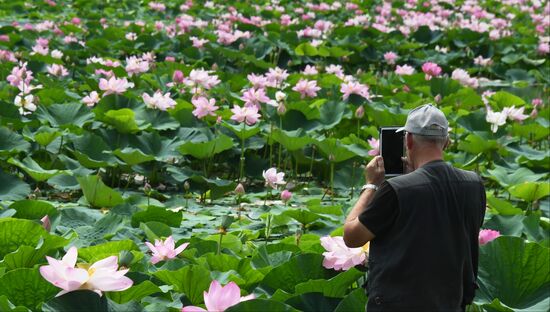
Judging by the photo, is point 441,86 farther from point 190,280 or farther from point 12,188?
point 190,280

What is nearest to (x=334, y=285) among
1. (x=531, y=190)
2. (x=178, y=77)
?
(x=531, y=190)

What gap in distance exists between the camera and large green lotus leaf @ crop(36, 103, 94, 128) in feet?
14.4

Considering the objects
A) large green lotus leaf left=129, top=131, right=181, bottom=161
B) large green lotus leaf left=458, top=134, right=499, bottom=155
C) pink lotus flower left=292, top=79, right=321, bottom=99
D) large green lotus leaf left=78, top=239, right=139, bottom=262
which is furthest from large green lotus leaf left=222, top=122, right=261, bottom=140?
large green lotus leaf left=78, top=239, right=139, bottom=262

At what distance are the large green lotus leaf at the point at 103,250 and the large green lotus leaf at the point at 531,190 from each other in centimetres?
170

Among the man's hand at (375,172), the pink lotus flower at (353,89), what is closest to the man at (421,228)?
the man's hand at (375,172)

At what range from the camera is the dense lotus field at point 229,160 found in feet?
7.39

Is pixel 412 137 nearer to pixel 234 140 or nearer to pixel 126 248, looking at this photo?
pixel 126 248

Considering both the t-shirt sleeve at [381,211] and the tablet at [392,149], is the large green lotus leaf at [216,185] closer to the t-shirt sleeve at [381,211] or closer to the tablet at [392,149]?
the tablet at [392,149]

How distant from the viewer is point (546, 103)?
630cm

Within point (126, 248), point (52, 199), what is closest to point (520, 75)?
point (52, 199)

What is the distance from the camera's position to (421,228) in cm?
188

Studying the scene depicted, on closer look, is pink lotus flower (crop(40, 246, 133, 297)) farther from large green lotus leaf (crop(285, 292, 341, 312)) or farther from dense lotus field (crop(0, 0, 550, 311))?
large green lotus leaf (crop(285, 292, 341, 312))

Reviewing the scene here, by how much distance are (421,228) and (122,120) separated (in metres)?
2.53

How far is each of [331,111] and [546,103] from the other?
2.15 meters
